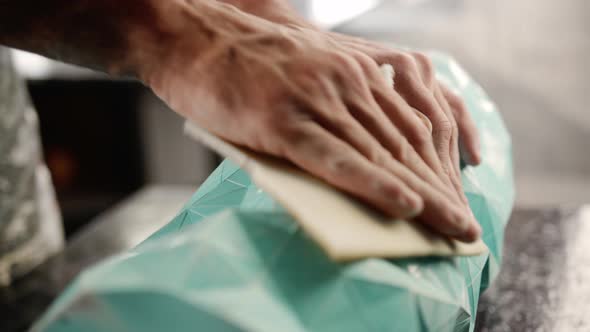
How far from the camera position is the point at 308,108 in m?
0.37

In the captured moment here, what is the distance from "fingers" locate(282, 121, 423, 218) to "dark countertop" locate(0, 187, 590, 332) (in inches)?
9.1

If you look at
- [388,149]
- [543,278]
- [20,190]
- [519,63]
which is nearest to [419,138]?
[388,149]

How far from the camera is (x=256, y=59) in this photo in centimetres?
39

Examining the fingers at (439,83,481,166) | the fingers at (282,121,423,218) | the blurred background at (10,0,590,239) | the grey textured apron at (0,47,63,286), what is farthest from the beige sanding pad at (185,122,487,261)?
the blurred background at (10,0,590,239)

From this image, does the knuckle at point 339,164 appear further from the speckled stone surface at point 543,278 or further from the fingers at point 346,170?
the speckled stone surface at point 543,278

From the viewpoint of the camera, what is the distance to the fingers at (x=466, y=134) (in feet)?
1.70

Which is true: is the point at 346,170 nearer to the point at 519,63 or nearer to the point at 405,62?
the point at 405,62

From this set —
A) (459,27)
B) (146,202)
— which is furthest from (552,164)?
(146,202)

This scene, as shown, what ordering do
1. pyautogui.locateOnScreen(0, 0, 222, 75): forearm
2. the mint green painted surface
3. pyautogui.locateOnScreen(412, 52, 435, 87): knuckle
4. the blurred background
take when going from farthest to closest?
the blurred background
pyautogui.locateOnScreen(412, 52, 435, 87): knuckle
pyautogui.locateOnScreen(0, 0, 222, 75): forearm
the mint green painted surface

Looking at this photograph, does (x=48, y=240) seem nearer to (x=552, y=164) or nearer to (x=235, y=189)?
(x=235, y=189)

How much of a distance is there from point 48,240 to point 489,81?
3.70ft

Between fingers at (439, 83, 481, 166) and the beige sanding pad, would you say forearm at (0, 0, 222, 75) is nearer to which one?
the beige sanding pad

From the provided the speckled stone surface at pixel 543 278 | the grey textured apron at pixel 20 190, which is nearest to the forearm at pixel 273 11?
the speckled stone surface at pixel 543 278

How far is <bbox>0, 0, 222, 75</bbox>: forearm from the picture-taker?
41 cm
